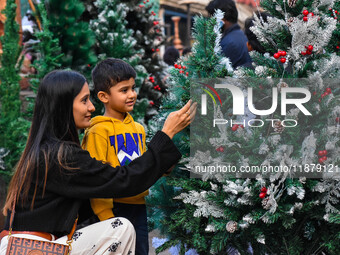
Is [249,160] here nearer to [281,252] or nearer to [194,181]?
[194,181]

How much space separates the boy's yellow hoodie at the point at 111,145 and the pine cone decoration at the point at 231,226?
2.14ft

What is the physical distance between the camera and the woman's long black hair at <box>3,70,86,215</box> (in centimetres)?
255

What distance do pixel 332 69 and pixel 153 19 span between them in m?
4.31

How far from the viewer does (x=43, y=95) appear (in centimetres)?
267

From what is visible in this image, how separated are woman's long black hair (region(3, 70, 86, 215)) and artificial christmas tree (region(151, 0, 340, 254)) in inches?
23.8

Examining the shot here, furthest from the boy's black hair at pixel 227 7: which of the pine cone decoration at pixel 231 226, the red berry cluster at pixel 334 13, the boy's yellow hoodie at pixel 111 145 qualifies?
the pine cone decoration at pixel 231 226

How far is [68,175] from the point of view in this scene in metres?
2.52

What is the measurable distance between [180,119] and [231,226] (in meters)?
0.59

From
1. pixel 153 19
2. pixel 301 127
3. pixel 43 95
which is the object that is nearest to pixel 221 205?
pixel 301 127

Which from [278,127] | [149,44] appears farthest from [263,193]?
[149,44]

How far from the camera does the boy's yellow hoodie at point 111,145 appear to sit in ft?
9.10

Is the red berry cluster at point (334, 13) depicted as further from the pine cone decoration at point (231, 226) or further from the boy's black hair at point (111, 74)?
the pine cone decoration at point (231, 226)

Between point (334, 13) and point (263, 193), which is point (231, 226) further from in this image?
point (334, 13)

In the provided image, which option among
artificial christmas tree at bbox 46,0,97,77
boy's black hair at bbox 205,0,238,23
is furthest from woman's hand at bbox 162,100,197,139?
artificial christmas tree at bbox 46,0,97,77
